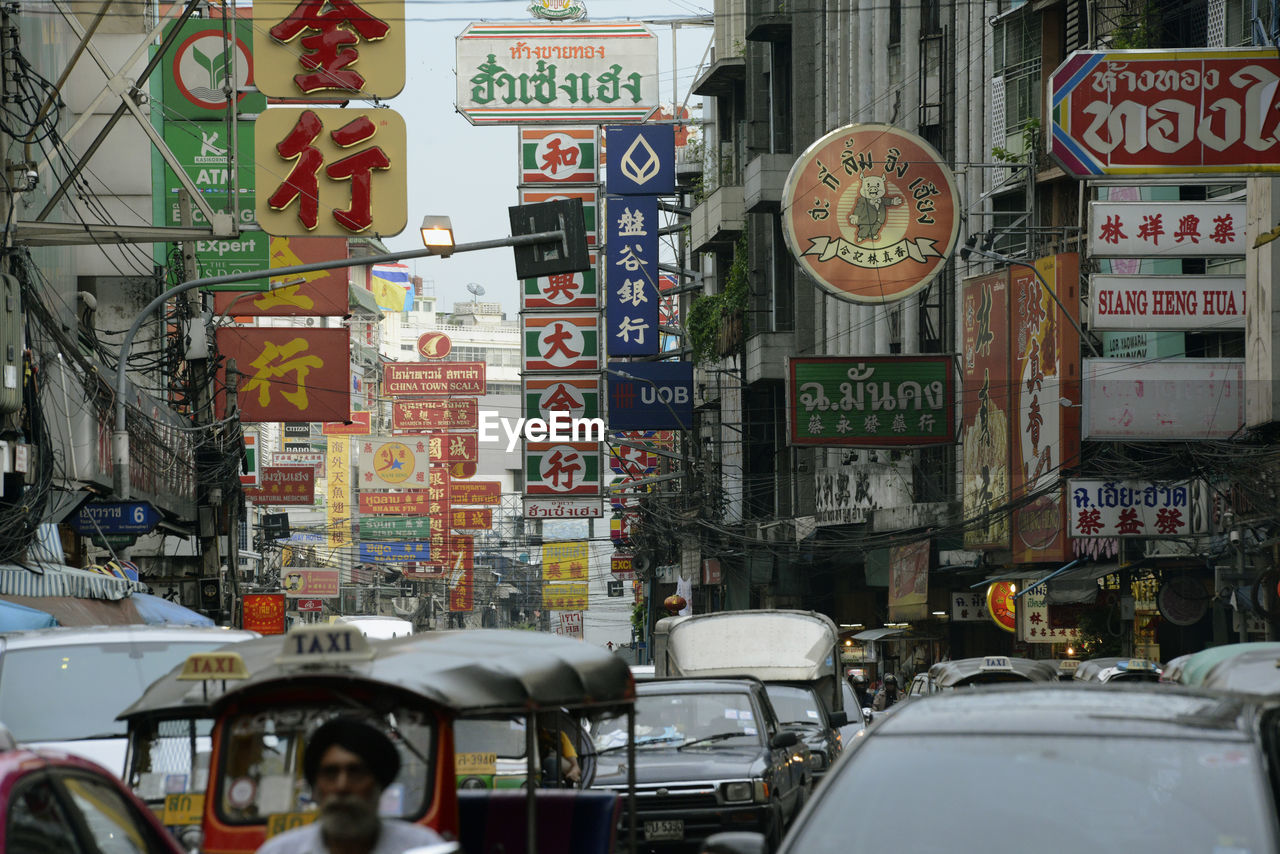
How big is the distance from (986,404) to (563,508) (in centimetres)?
1975

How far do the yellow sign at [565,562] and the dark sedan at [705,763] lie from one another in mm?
89826

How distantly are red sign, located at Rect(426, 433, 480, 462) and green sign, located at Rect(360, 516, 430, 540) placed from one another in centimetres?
2801

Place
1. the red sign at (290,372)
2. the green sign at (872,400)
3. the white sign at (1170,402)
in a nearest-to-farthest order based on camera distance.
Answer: the white sign at (1170,402) < the green sign at (872,400) < the red sign at (290,372)

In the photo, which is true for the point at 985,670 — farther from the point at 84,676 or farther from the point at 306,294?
the point at 306,294

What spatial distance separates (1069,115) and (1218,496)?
8.49m

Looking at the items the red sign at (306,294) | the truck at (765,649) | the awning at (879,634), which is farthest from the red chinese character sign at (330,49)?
the awning at (879,634)

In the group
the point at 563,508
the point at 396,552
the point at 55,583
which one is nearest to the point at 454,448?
the point at 396,552

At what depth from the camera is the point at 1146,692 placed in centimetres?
612

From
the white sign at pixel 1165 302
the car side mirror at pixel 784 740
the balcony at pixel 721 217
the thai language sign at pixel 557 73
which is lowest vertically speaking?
the car side mirror at pixel 784 740

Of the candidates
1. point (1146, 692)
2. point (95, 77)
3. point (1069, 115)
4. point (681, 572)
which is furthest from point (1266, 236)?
point (681, 572)

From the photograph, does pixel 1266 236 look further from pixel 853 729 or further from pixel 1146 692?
pixel 1146 692

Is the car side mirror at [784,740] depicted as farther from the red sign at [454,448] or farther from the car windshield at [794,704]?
the red sign at [454,448]

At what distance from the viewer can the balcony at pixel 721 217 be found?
49000 millimetres

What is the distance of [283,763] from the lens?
21.1ft
